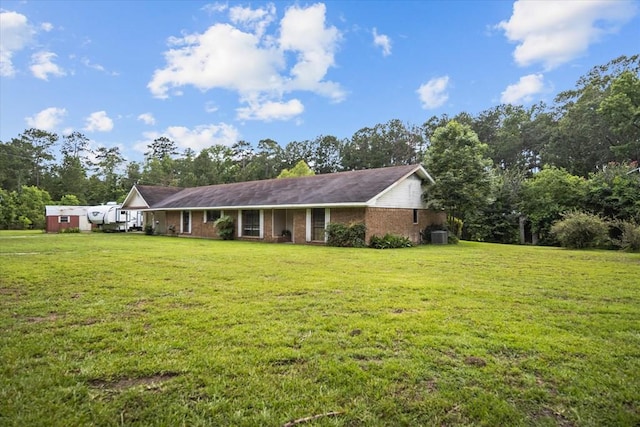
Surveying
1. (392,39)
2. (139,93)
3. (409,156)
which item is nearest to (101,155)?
(139,93)

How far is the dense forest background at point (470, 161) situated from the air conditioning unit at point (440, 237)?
1.49 meters

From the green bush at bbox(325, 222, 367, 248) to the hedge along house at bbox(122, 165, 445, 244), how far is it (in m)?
0.36

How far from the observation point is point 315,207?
18734mm

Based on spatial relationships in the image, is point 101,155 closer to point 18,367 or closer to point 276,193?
point 276,193

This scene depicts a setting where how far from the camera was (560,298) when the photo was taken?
6.10m

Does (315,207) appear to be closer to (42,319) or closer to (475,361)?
(42,319)

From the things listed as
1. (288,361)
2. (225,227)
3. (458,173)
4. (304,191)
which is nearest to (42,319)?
(288,361)

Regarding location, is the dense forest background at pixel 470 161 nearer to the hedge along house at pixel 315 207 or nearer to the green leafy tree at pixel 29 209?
the green leafy tree at pixel 29 209

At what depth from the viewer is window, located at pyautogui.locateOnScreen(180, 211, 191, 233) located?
87.3 feet

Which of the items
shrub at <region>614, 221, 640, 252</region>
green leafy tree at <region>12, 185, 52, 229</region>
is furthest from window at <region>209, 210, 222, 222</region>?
green leafy tree at <region>12, 185, 52, 229</region>

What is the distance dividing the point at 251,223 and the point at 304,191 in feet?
12.8

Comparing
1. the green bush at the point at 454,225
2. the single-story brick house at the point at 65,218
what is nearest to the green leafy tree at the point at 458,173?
the green bush at the point at 454,225

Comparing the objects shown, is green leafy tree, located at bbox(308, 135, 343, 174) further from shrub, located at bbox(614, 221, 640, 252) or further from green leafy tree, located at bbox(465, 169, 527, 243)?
shrub, located at bbox(614, 221, 640, 252)

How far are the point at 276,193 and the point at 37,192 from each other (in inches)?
1402
